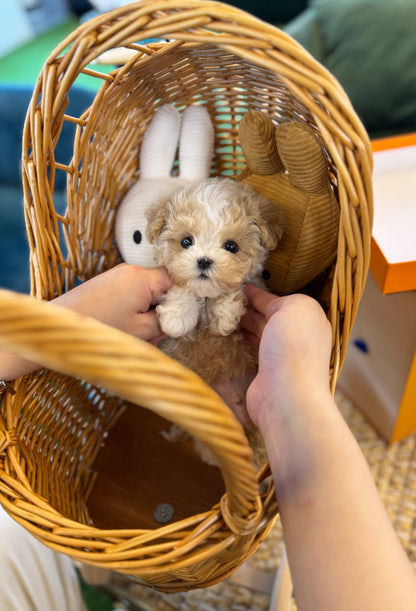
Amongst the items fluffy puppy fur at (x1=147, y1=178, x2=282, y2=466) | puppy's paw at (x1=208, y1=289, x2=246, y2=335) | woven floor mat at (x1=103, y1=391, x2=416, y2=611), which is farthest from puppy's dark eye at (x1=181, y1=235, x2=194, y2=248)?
woven floor mat at (x1=103, y1=391, x2=416, y2=611)

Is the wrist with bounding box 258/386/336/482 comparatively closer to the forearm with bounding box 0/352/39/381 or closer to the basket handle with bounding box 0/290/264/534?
the basket handle with bounding box 0/290/264/534

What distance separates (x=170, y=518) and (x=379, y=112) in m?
1.45

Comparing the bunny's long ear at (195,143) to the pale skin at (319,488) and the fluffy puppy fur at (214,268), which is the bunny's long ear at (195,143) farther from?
the pale skin at (319,488)

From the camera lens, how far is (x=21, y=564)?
0.76 meters

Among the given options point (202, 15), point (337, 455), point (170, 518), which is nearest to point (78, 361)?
point (337, 455)

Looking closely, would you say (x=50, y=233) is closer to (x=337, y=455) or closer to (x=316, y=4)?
(x=337, y=455)

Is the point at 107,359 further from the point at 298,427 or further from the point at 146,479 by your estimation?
the point at 146,479

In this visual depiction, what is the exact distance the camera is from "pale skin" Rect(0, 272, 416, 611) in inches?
17.0

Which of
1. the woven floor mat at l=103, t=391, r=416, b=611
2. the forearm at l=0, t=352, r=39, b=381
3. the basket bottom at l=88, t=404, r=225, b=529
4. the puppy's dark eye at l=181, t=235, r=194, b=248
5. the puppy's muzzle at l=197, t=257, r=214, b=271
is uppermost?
the puppy's dark eye at l=181, t=235, r=194, b=248

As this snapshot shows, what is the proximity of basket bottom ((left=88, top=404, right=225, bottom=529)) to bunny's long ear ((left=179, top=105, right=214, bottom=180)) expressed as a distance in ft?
1.75

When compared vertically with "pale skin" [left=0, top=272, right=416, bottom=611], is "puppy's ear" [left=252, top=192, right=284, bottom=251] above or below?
above

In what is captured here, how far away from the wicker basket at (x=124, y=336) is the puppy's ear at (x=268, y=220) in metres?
0.11

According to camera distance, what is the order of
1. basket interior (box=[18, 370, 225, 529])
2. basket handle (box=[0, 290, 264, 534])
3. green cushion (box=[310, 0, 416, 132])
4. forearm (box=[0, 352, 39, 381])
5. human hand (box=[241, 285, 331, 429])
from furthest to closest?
green cushion (box=[310, 0, 416, 132]) < basket interior (box=[18, 370, 225, 529]) < forearm (box=[0, 352, 39, 381]) < human hand (box=[241, 285, 331, 429]) < basket handle (box=[0, 290, 264, 534])

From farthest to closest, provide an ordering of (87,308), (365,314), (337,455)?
1. (365,314)
2. (87,308)
3. (337,455)
